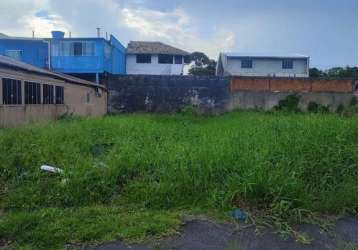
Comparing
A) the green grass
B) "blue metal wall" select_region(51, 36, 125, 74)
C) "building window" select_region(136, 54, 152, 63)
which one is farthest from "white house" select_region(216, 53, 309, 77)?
the green grass

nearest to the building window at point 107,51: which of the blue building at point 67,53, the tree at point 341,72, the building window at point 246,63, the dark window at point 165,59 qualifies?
the blue building at point 67,53

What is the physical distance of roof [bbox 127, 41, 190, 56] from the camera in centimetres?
3784

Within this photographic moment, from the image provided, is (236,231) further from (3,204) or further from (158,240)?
(3,204)

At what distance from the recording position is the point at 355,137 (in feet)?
20.6

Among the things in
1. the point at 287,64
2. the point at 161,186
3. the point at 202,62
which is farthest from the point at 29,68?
the point at 202,62

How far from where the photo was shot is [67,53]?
28125 millimetres

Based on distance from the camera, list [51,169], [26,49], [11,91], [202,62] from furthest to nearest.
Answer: [202,62], [26,49], [11,91], [51,169]

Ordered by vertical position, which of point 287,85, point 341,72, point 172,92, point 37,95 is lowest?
point 37,95

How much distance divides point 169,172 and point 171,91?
65.4 feet

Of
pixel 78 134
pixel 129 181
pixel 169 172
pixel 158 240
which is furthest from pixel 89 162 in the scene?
pixel 78 134

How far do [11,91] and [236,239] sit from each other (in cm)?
1089

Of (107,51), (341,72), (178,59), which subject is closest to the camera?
(107,51)

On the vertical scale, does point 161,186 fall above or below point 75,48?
below

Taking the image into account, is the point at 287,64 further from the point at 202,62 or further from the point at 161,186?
the point at 161,186
